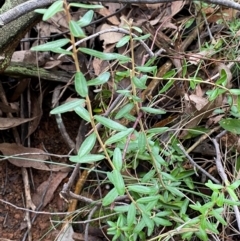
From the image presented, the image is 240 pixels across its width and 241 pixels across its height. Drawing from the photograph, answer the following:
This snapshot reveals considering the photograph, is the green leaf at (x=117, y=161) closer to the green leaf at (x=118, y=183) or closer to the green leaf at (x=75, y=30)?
the green leaf at (x=118, y=183)

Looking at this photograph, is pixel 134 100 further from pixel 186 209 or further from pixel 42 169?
pixel 42 169

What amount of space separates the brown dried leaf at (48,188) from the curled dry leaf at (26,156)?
2cm

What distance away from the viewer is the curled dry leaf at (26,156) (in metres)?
1.45

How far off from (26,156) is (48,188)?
4.9 inches

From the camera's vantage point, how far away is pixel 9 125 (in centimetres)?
146

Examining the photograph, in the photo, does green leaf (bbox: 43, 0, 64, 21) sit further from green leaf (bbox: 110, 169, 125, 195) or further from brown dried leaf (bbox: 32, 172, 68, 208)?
brown dried leaf (bbox: 32, 172, 68, 208)

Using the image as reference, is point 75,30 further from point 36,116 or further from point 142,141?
point 36,116

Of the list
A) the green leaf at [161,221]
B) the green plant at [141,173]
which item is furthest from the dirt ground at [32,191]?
the green leaf at [161,221]

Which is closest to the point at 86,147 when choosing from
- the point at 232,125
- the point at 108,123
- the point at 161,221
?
the point at 108,123

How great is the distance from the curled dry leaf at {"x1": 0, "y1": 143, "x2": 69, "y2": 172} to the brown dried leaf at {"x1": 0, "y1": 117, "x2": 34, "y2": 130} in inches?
2.3

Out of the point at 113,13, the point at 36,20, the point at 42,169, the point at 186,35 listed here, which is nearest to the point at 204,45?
the point at 186,35

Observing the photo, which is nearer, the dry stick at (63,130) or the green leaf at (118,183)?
the green leaf at (118,183)

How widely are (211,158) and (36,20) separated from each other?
25.5 inches

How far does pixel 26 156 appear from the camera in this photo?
146cm
